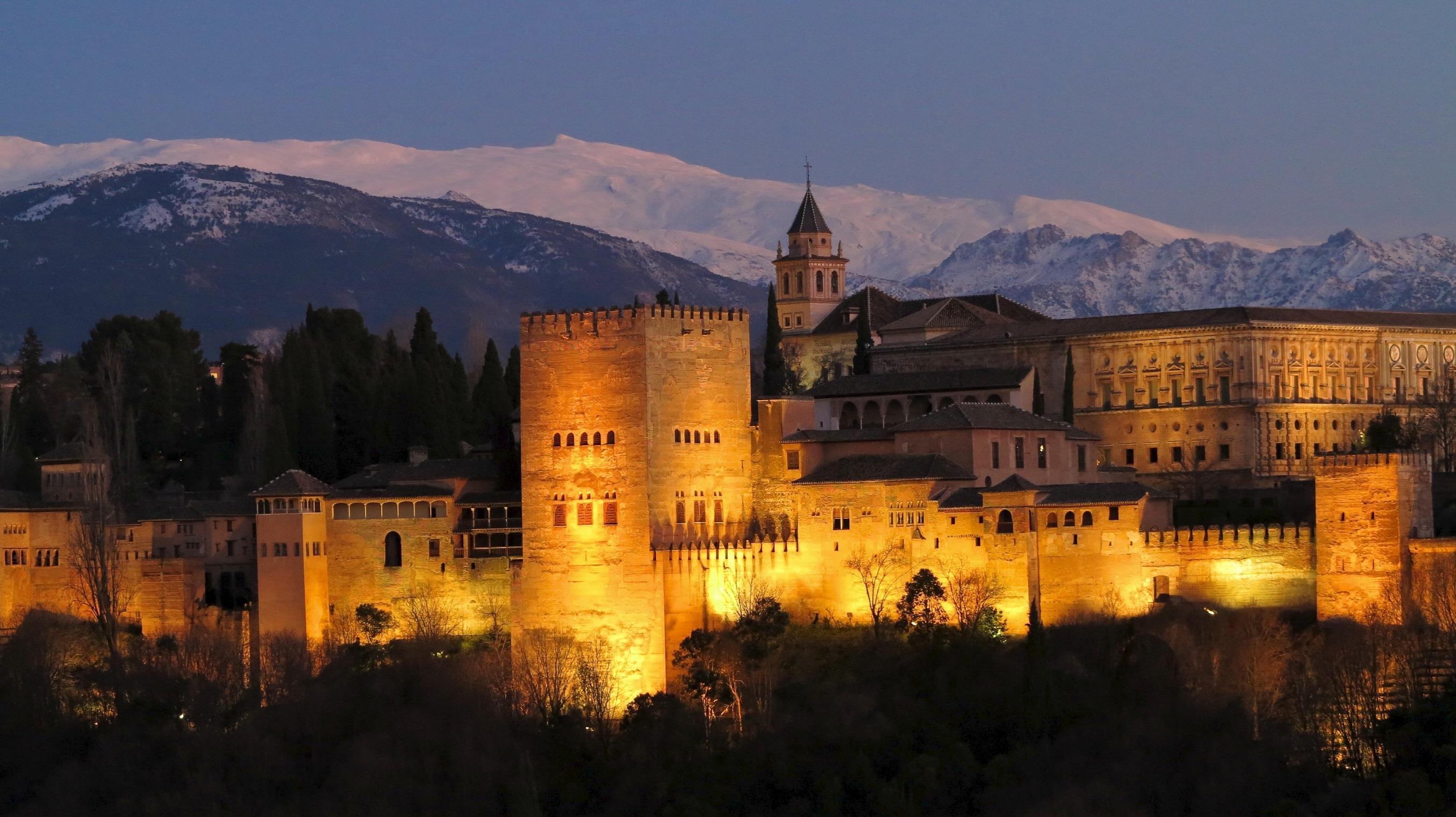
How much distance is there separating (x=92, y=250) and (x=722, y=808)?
138559 millimetres

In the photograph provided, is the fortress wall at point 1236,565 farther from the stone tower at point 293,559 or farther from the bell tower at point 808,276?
the bell tower at point 808,276

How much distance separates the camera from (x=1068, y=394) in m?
73.4

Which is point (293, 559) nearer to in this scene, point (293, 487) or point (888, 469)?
point (293, 487)

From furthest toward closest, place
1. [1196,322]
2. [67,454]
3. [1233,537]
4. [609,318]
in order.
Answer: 1. [1196,322]
2. [67,454]
3. [609,318]
4. [1233,537]

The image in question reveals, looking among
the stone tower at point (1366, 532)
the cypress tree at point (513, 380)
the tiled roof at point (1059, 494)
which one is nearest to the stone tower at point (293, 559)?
the tiled roof at point (1059, 494)

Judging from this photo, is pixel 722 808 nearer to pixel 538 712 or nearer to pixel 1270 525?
pixel 538 712

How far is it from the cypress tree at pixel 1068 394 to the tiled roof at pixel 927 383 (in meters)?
2.36

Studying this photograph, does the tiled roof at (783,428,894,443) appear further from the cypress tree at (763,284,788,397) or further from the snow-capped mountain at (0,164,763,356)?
the snow-capped mountain at (0,164,763,356)

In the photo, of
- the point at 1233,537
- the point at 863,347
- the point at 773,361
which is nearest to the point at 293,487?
the point at 1233,537

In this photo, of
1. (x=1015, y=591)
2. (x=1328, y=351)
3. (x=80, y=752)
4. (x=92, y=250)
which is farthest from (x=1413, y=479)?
(x=92, y=250)

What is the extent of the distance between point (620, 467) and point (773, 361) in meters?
23.4

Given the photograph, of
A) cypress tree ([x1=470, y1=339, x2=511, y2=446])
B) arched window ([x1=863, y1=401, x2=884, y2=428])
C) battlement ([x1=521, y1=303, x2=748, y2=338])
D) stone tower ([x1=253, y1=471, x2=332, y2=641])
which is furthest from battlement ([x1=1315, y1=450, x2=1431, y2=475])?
cypress tree ([x1=470, y1=339, x2=511, y2=446])

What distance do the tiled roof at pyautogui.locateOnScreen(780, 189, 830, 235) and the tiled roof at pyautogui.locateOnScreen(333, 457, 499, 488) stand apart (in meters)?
41.0

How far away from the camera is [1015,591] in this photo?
→ 179ft
